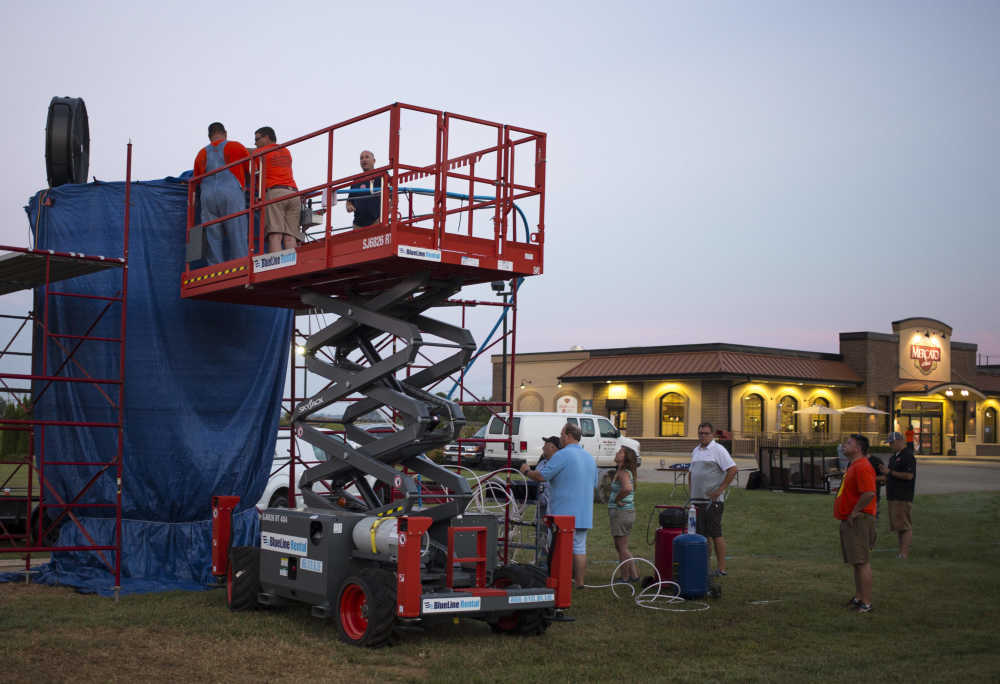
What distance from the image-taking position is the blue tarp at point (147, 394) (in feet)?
38.7

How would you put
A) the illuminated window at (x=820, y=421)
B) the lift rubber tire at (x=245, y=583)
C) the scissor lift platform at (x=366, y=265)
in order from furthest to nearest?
the illuminated window at (x=820, y=421), the lift rubber tire at (x=245, y=583), the scissor lift platform at (x=366, y=265)


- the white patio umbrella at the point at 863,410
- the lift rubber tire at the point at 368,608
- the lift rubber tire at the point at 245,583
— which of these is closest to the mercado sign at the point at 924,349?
the white patio umbrella at the point at 863,410

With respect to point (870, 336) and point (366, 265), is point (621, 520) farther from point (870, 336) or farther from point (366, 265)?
point (870, 336)

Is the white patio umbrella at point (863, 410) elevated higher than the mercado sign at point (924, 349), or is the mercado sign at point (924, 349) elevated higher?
the mercado sign at point (924, 349)

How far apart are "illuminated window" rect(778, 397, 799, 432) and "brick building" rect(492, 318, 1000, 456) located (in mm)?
65

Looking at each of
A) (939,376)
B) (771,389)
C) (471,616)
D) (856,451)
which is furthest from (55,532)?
(939,376)

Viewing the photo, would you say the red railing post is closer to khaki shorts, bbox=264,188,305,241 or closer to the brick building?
khaki shorts, bbox=264,188,305,241

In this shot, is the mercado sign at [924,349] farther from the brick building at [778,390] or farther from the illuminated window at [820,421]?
the illuminated window at [820,421]

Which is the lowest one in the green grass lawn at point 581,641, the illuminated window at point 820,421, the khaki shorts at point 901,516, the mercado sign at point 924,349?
the green grass lawn at point 581,641

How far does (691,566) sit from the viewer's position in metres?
11.2

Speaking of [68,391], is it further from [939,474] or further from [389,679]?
[939,474]

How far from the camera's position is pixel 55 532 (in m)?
12.2

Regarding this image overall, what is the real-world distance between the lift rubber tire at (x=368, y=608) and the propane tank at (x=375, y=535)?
19 centimetres

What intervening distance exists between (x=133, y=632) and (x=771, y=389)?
42920 mm
